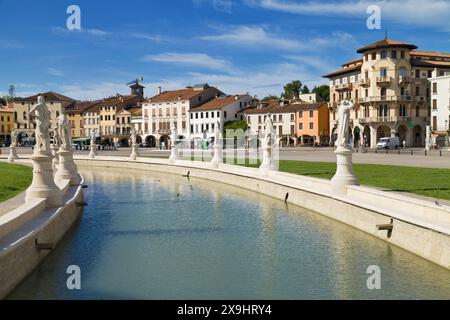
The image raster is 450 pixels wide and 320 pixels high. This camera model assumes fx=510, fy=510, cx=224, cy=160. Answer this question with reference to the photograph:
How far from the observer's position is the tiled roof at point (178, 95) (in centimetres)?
10781

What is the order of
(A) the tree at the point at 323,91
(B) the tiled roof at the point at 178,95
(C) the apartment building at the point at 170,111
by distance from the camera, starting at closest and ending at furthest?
(C) the apartment building at the point at 170,111, (B) the tiled roof at the point at 178,95, (A) the tree at the point at 323,91

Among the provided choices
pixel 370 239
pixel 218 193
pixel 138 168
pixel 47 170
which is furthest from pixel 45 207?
pixel 138 168

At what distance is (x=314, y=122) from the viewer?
91875 millimetres

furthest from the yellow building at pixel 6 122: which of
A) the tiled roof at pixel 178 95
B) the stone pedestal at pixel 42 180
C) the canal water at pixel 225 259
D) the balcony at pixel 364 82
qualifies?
the stone pedestal at pixel 42 180

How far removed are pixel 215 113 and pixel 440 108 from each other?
138 ft

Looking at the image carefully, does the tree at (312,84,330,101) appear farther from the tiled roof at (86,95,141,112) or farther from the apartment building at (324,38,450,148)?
the tiled roof at (86,95,141,112)

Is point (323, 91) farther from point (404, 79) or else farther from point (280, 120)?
point (404, 79)

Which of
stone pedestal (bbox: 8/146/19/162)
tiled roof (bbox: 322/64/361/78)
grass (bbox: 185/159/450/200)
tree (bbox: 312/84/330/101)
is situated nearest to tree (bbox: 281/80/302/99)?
tree (bbox: 312/84/330/101)

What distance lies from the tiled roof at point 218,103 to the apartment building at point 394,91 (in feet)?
86.0

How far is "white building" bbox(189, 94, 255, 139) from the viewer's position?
99.9 metres

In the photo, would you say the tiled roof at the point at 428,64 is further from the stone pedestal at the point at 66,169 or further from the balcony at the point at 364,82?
the stone pedestal at the point at 66,169

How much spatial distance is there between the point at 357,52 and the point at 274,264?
242ft

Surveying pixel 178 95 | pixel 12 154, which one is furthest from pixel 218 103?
pixel 12 154

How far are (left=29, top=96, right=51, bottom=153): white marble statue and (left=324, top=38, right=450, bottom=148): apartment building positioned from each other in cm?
6978
